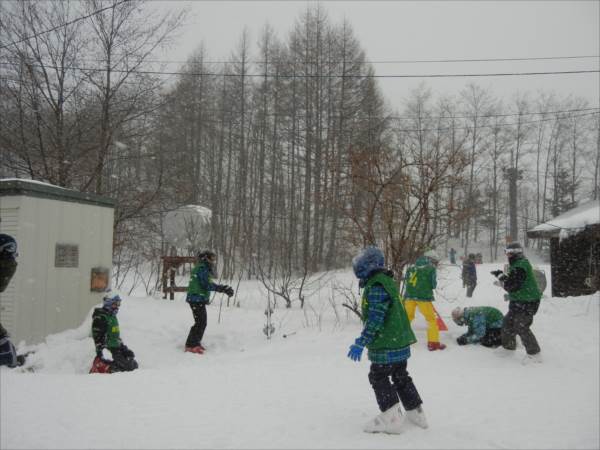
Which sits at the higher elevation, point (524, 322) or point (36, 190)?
point (36, 190)

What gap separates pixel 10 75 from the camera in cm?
1184

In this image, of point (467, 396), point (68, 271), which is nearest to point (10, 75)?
point (68, 271)

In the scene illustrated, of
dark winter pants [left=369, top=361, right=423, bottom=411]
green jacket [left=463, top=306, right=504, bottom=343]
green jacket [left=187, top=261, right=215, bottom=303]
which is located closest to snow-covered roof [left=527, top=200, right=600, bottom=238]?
green jacket [left=463, top=306, right=504, bottom=343]

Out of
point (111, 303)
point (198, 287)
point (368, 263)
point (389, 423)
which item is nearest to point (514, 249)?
point (368, 263)

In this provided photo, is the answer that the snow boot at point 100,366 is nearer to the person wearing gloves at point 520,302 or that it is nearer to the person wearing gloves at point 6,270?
the person wearing gloves at point 6,270

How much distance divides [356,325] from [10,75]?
10.7 m

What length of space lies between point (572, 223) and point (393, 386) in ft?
Result: 37.4

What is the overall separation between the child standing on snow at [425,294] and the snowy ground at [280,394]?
25 cm

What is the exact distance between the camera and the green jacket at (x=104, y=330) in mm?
6289

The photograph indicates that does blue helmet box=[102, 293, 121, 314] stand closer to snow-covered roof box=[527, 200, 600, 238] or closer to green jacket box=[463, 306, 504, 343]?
green jacket box=[463, 306, 504, 343]

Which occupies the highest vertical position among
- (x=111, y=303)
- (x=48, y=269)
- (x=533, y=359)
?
(x=48, y=269)

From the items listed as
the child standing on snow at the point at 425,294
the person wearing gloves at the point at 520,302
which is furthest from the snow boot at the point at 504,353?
the child standing on snow at the point at 425,294

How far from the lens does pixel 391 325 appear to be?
3992mm

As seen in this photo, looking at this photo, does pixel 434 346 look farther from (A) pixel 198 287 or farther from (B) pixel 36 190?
(B) pixel 36 190
